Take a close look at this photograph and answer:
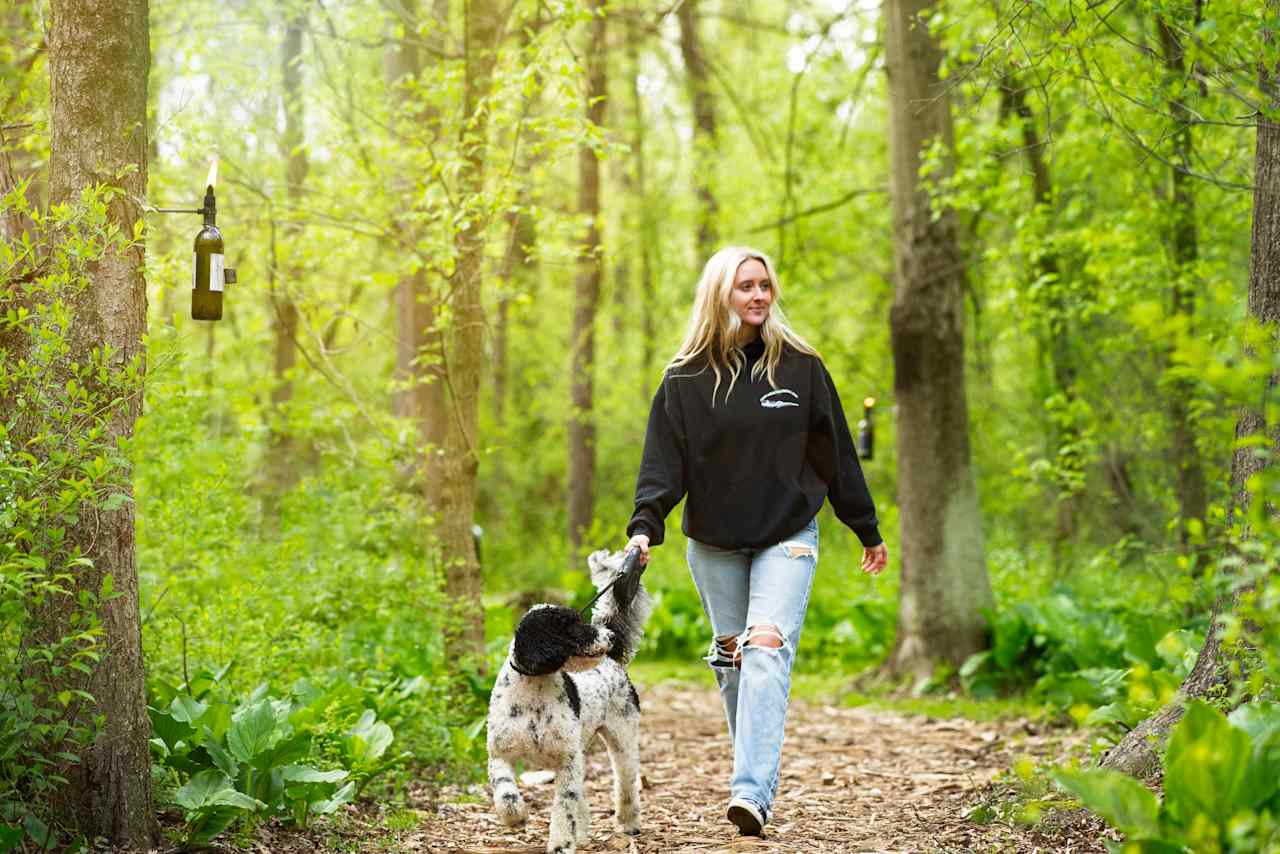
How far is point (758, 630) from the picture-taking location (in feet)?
15.5

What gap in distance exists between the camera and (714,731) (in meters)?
8.50

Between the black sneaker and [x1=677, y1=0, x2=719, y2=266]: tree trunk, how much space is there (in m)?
10.4

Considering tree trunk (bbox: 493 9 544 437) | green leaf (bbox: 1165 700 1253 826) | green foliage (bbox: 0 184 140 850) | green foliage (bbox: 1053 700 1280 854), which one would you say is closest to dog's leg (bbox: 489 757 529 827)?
green foliage (bbox: 0 184 140 850)

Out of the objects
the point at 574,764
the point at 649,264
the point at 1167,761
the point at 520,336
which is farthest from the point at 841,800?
the point at 520,336

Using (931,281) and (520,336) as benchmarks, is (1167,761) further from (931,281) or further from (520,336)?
(520,336)

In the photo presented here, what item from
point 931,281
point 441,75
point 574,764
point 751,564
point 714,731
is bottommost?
point 714,731

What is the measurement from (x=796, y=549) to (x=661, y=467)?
611 millimetres

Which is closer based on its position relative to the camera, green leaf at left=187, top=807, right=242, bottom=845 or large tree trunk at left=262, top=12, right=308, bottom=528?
green leaf at left=187, top=807, right=242, bottom=845

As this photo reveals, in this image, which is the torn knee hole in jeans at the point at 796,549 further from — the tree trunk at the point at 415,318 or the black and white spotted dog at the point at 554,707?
the tree trunk at the point at 415,318

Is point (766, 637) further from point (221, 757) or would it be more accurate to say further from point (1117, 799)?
point (221, 757)

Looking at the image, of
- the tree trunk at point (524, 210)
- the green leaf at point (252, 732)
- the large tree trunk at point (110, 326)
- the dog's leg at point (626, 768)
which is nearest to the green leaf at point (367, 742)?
the green leaf at point (252, 732)

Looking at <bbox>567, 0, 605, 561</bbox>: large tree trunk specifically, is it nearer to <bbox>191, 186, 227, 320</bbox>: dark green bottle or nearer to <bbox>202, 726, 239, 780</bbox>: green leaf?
<bbox>191, 186, 227, 320</bbox>: dark green bottle

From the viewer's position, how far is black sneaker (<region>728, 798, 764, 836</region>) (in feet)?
15.3

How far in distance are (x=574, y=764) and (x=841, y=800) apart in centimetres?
210
